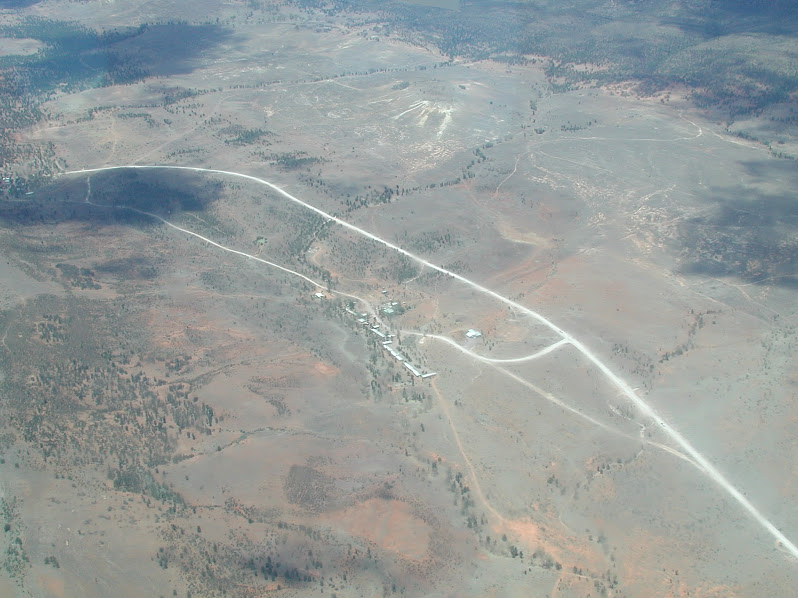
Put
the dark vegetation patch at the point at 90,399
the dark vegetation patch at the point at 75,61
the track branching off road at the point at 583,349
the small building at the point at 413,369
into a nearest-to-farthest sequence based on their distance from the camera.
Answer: the track branching off road at the point at 583,349 < the dark vegetation patch at the point at 90,399 < the small building at the point at 413,369 < the dark vegetation patch at the point at 75,61

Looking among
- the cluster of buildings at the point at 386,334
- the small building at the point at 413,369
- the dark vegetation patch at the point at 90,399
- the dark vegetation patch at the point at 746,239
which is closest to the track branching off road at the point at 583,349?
the cluster of buildings at the point at 386,334

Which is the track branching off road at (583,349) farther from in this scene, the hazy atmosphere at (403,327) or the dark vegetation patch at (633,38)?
the dark vegetation patch at (633,38)

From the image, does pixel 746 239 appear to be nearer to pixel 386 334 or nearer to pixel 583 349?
pixel 583 349

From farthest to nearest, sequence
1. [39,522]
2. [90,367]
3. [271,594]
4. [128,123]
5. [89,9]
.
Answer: [89,9] → [128,123] → [90,367] → [39,522] → [271,594]

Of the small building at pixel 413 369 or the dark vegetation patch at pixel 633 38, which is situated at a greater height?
the dark vegetation patch at pixel 633 38

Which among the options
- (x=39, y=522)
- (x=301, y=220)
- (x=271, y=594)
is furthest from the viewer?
(x=301, y=220)

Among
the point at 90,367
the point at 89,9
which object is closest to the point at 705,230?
the point at 90,367

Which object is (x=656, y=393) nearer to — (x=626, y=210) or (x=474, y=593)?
(x=474, y=593)

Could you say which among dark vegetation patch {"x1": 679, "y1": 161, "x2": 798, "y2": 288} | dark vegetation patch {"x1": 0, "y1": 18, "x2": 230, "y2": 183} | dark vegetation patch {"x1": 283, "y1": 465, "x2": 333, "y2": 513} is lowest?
dark vegetation patch {"x1": 283, "y1": 465, "x2": 333, "y2": 513}

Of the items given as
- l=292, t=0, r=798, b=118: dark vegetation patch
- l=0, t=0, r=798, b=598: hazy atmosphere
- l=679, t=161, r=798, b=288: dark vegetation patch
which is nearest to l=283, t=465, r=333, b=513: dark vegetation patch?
l=0, t=0, r=798, b=598: hazy atmosphere

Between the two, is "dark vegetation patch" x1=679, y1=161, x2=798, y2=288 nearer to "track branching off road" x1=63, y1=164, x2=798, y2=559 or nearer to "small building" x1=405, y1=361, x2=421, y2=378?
"track branching off road" x1=63, y1=164, x2=798, y2=559

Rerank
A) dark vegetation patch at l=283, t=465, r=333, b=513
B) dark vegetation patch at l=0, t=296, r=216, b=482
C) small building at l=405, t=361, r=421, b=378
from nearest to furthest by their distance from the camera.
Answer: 1. dark vegetation patch at l=283, t=465, r=333, b=513
2. dark vegetation patch at l=0, t=296, r=216, b=482
3. small building at l=405, t=361, r=421, b=378
